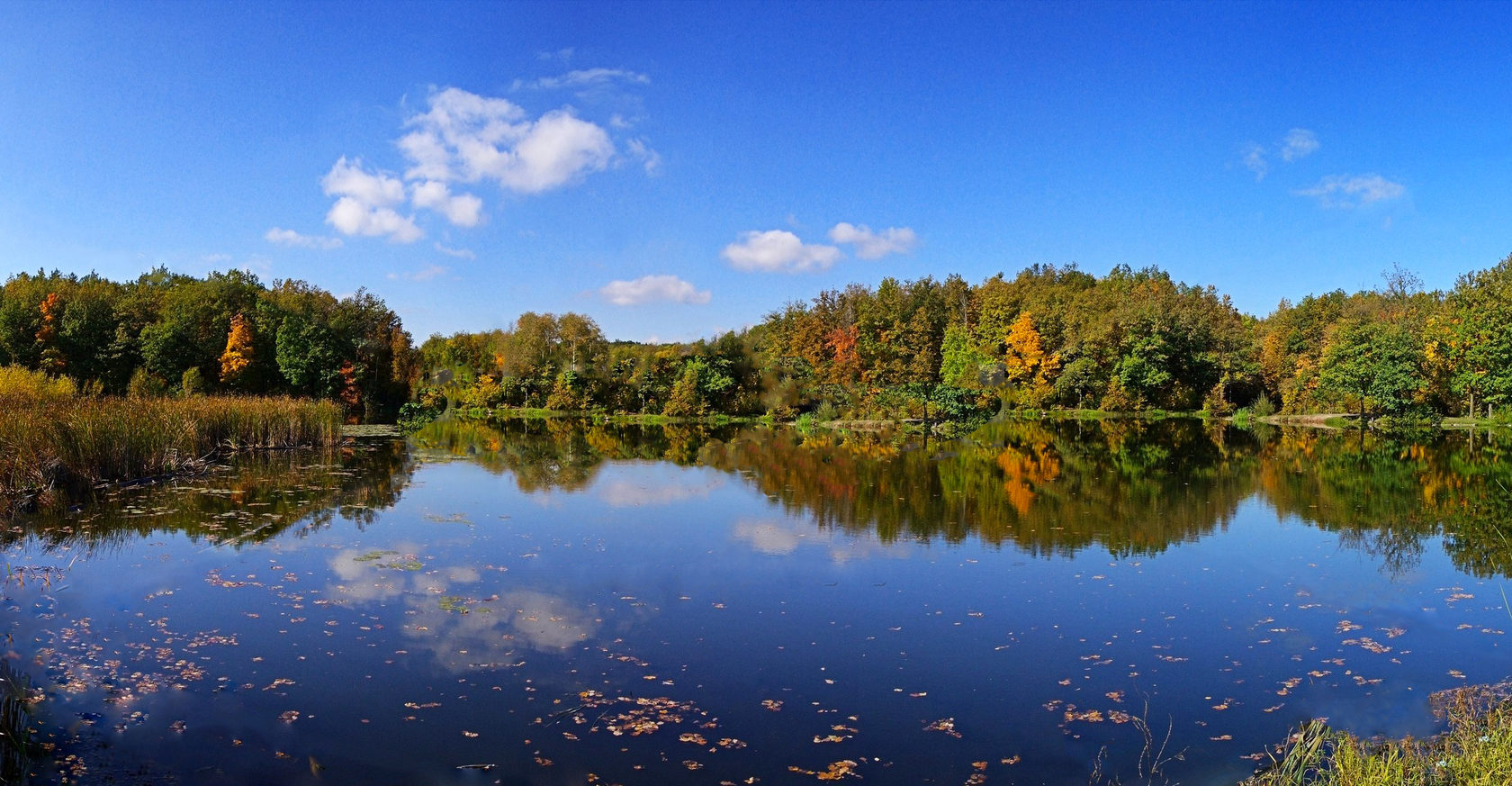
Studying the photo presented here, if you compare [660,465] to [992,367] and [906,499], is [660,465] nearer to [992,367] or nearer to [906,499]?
[906,499]

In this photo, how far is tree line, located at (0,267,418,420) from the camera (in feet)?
123

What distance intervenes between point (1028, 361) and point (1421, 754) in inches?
1730

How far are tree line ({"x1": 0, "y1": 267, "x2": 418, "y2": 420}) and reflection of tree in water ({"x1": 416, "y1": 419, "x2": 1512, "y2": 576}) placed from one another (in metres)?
16.3

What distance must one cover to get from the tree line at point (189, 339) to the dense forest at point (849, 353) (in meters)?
0.10

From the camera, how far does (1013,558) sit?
10016 mm

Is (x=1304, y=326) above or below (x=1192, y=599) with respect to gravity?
above

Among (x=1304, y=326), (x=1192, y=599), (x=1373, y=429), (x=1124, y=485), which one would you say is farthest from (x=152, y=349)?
(x=1304, y=326)

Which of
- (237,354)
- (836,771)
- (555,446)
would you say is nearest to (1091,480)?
(836,771)

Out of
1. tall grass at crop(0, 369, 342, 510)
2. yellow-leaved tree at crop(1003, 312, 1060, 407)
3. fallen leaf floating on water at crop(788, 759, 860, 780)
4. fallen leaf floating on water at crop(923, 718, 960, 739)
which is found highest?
yellow-leaved tree at crop(1003, 312, 1060, 407)

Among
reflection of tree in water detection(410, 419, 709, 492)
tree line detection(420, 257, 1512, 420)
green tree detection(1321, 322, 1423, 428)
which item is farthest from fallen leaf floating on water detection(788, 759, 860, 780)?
green tree detection(1321, 322, 1423, 428)

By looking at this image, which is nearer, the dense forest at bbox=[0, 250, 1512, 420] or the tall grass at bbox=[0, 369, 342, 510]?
the tall grass at bbox=[0, 369, 342, 510]

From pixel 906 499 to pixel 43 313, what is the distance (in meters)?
41.9

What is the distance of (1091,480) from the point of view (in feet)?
57.0

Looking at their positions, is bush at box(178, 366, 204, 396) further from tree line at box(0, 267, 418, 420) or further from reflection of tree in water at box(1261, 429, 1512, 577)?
reflection of tree in water at box(1261, 429, 1512, 577)
